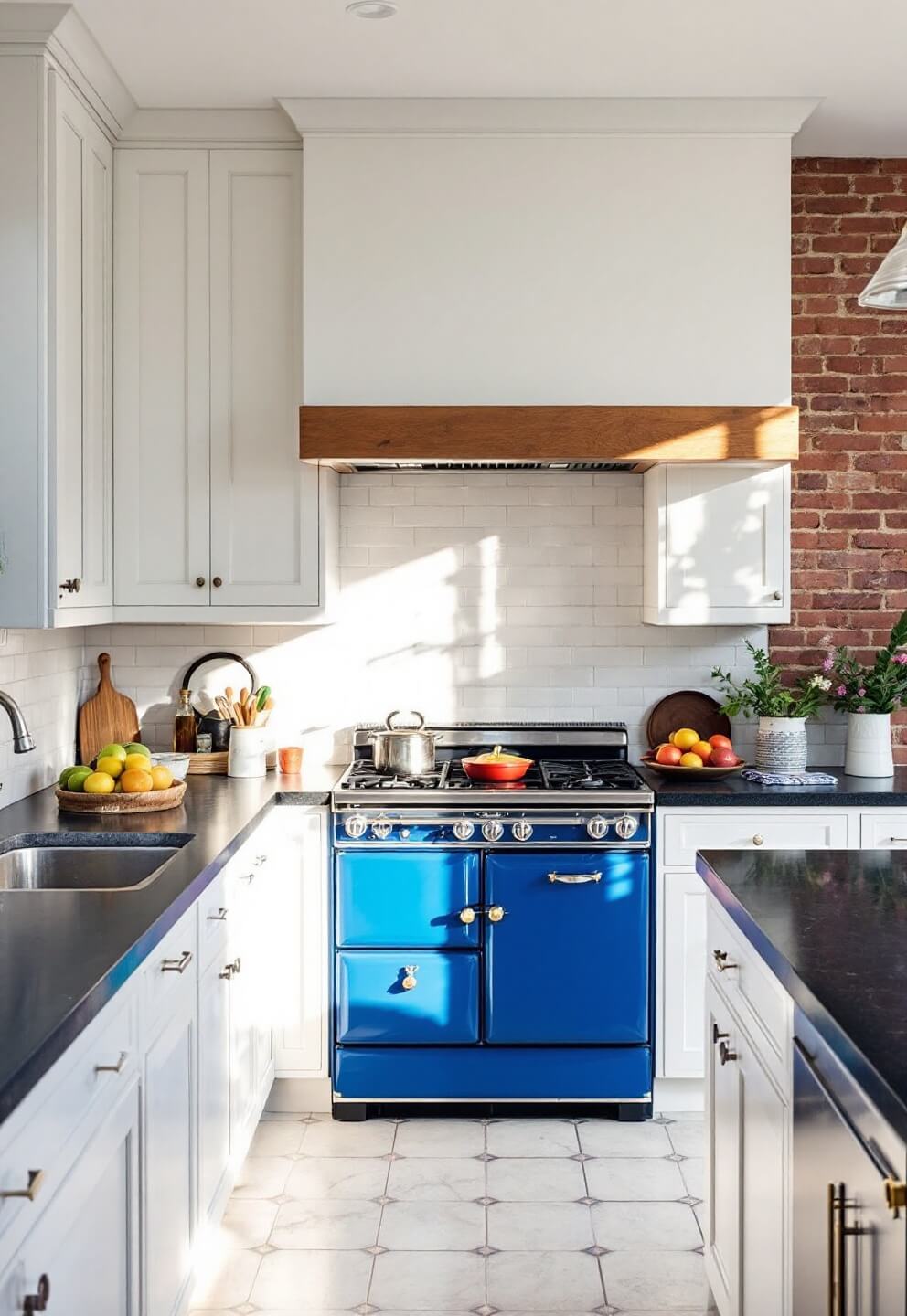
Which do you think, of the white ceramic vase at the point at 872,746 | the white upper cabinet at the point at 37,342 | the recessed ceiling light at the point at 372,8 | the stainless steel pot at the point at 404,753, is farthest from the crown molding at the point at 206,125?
the white ceramic vase at the point at 872,746

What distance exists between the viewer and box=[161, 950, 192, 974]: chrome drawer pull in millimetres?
2521

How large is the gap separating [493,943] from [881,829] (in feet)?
4.02

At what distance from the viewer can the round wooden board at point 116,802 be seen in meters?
3.57

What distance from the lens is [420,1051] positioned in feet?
13.1

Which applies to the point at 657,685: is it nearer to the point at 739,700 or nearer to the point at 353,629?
the point at 739,700

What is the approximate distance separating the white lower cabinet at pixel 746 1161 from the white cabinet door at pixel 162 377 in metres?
2.21

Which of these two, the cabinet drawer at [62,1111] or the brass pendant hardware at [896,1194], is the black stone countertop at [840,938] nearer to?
the brass pendant hardware at [896,1194]

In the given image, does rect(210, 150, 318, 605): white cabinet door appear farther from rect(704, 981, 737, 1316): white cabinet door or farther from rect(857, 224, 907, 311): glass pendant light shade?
rect(857, 224, 907, 311): glass pendant light shade

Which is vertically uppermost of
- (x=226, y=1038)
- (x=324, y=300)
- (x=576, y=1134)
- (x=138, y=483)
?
(x=324, y=300)

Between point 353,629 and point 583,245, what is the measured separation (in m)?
1.47

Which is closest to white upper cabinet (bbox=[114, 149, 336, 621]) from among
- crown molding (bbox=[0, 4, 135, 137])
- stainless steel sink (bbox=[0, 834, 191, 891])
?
crown molding (bbox=[0, 4, 135, 137])

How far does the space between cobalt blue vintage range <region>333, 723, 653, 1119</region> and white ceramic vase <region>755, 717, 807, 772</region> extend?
580 millimetres

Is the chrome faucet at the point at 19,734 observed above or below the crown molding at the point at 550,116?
below

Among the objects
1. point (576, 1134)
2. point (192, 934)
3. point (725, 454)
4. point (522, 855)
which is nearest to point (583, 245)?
point (725, 454)
